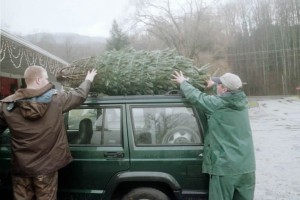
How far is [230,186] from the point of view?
3617 millimetres

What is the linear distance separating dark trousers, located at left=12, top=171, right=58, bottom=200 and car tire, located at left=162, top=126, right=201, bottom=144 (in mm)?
1210

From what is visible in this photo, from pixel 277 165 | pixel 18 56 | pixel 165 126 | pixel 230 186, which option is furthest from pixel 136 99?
pixel 18 56

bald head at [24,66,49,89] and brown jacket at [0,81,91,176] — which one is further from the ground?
bald head at [24,66,49,89]

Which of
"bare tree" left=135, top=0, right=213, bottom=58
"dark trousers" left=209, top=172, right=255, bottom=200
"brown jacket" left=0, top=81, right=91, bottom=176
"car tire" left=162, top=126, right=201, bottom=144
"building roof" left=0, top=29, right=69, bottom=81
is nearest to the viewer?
"brown jacket" left=0, top=81, right=91, bottom=176

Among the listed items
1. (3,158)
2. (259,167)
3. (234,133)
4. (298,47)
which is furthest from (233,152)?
(298,47)

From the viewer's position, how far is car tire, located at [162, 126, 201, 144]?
153 inches

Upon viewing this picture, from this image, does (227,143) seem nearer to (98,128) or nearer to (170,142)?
(170,142)

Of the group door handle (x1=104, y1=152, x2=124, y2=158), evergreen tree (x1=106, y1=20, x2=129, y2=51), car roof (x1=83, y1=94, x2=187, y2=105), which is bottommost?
door handle (x1=104, y1=152, x2=124, y2=158)

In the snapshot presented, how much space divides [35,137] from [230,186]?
1.94 meters

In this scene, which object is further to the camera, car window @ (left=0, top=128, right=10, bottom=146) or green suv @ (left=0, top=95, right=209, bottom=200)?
car window @ (left=0, top=128, right=10, bottom=146)

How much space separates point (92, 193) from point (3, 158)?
1091 millimetres

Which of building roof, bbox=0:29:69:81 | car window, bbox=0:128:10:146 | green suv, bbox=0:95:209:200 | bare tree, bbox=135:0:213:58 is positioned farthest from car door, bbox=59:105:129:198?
bare tree, bbox=135:0:213:58

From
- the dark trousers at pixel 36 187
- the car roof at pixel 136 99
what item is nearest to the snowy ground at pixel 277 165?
the car roof at pixel 136 99

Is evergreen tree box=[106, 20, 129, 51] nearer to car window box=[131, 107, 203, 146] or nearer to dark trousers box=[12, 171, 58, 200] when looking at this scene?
car window box=[131, 107, 203, 146]
